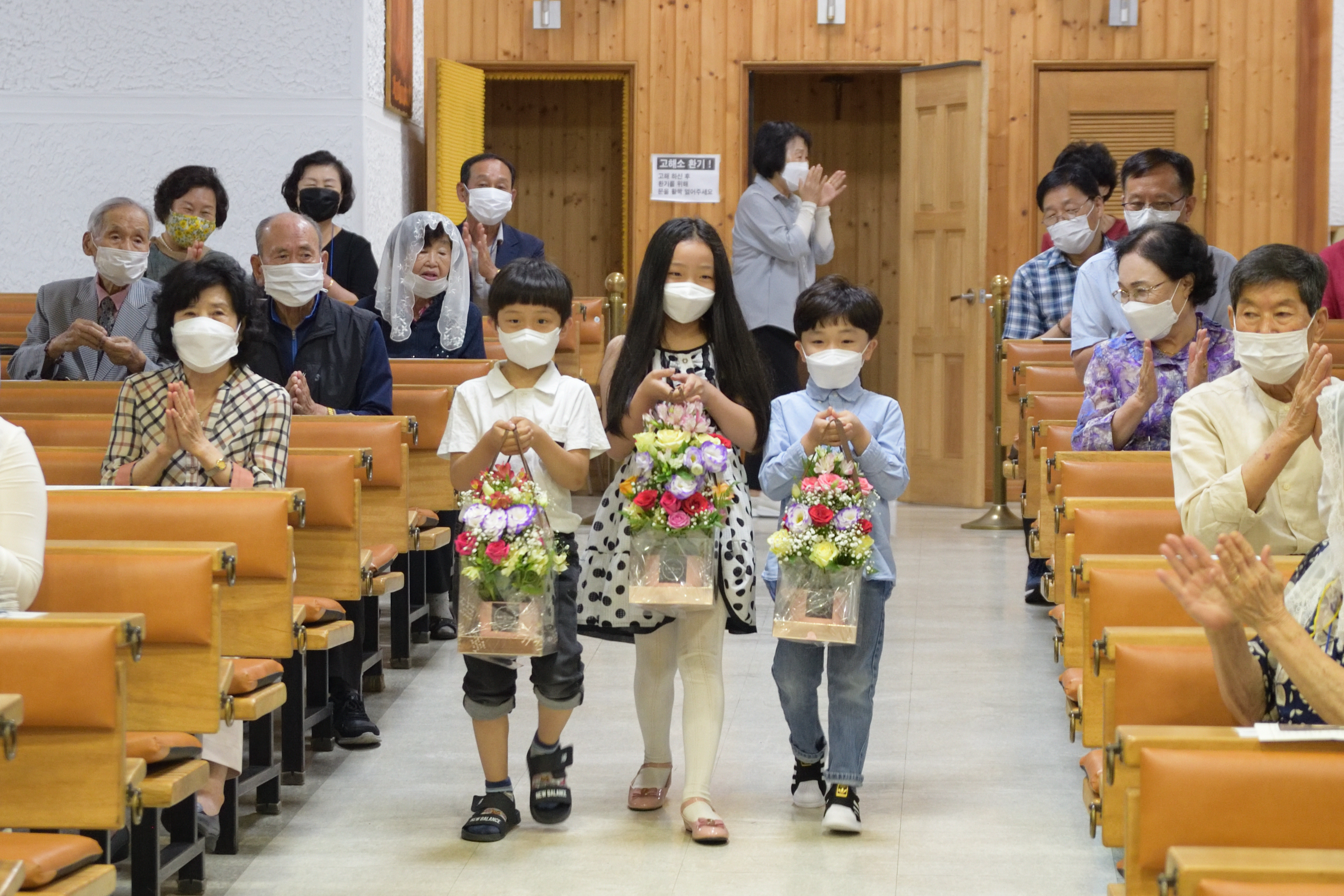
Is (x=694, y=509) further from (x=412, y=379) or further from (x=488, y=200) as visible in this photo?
(x=488, y=200)

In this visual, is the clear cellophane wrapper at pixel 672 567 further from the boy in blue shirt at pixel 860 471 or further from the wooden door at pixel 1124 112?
the wooden door at pixel 1124 112

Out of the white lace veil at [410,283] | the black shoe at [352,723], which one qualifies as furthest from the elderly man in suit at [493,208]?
the black shoe at [352,723]

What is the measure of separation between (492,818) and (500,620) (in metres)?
0.52

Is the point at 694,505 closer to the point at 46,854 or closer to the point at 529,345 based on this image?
the point at 529,345

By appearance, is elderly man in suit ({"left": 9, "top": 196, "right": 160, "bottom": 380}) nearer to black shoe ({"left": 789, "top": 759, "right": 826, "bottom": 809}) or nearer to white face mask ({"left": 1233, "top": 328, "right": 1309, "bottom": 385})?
black shoe ({"left": 789, "top": 759, "right": 826, "bottom": 809})

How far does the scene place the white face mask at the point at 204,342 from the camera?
366 centimetres

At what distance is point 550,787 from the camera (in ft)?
11.8

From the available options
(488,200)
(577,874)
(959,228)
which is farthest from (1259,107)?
(577,874)

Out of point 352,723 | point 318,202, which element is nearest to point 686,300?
point 352,723

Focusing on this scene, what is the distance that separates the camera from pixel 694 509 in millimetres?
3324

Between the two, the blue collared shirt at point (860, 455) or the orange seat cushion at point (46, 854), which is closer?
the orange seat cushion at point (46, 854)

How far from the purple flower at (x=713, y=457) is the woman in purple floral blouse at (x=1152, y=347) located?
1142 mm

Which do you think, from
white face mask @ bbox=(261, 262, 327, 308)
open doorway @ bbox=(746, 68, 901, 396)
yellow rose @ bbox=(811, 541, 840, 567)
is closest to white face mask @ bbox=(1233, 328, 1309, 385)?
yellow rose @ bbox=(811, 541, 840, 567)

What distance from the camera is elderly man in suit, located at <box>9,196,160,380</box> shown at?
16.0 feet
